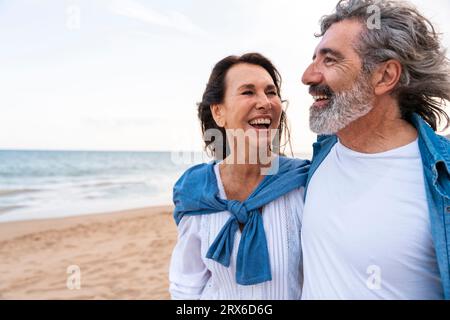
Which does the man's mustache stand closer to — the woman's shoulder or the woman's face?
the woman's face

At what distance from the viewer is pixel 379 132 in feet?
7.14

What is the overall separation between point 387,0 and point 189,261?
192cm

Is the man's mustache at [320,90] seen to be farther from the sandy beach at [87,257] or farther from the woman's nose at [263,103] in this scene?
the sandy beach at [87,257]

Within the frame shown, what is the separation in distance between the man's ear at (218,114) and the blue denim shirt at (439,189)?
123cm

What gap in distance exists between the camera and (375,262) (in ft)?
6.19

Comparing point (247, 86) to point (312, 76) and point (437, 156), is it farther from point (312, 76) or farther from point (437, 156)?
point (437, 156)

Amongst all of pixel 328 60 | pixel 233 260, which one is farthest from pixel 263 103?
pixel 233 260

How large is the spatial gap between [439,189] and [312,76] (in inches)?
36.7

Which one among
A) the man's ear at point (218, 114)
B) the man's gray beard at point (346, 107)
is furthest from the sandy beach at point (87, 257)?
the man's gray beard at point (346, 107)

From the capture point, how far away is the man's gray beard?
2215mm

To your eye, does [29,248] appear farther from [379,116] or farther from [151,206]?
Result: [379,116]

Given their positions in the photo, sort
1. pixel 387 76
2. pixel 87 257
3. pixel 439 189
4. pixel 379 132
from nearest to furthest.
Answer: pixel 439 189
pixel 379 132
pixel 387 76
pixel 87 257

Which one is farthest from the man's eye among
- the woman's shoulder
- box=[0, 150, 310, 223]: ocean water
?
box=[0, 150, 310, 223]: ocean water

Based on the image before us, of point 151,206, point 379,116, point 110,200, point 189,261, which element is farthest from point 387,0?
point 110,200
